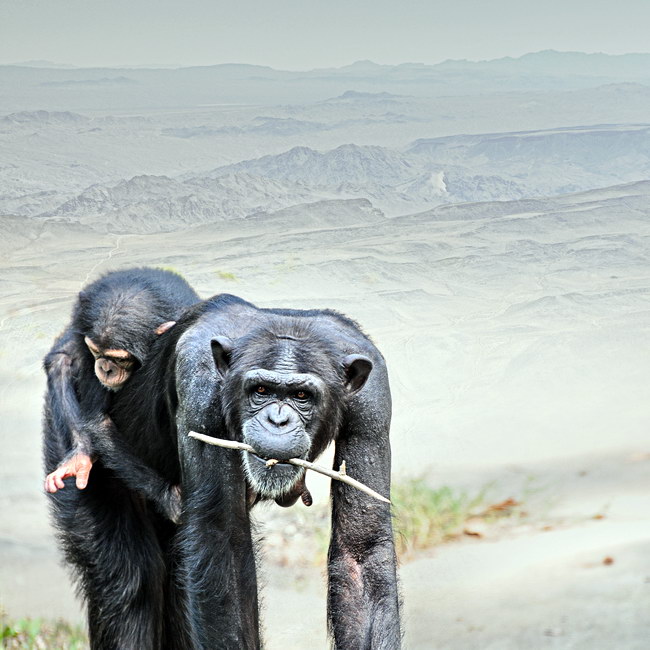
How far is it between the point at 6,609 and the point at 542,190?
1716 centimetres

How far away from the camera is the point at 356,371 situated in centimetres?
400

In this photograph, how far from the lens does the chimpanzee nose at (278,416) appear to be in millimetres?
3689

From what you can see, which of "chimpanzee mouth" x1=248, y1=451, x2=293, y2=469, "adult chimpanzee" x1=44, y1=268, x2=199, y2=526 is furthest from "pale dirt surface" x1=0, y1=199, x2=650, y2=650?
"chimpanzee mouth" x1=248, y1=451, x2=293, y2=469

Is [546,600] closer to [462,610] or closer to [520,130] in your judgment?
[462,610]

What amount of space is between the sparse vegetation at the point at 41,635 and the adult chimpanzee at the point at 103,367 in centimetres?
164

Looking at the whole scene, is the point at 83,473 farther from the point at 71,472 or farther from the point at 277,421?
the point at 277,421

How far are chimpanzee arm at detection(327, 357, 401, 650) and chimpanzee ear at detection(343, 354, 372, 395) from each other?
0.05m

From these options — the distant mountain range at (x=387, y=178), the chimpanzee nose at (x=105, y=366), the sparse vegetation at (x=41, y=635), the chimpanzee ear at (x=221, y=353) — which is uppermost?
the distant mountain range at (x=387, y=178)

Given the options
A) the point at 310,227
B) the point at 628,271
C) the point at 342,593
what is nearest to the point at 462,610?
the point at 342,593

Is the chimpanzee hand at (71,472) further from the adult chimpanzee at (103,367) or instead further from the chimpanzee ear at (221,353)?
the chimpanzee ear at (221,353)

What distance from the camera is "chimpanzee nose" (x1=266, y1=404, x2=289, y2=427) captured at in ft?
12.1

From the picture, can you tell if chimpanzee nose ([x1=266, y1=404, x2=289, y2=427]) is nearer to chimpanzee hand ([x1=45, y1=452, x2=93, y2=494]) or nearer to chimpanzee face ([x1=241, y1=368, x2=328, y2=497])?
chimpanzee face ([x1=241, y1=368, x2=328, y2=497])

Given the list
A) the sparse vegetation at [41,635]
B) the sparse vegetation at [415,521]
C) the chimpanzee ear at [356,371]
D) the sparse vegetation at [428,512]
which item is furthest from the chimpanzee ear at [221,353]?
the sparse vegetation at [415,521]

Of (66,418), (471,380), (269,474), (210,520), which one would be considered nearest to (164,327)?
(66,418)
